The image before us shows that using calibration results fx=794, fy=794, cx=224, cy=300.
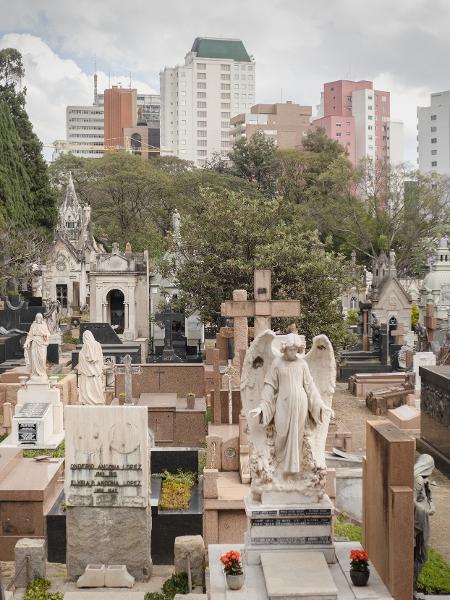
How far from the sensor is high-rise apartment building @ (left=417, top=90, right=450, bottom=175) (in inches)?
3428

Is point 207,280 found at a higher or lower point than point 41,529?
higher

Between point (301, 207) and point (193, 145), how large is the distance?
63.4 meters

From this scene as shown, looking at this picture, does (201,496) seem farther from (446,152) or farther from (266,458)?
(446,152)

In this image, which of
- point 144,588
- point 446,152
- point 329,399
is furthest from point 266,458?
point 446,152

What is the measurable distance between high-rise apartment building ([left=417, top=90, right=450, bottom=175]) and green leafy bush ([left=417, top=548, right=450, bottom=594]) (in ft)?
271

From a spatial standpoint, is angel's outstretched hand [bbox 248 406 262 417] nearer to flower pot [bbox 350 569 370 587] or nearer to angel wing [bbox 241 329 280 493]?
angel wing [bbox 241 329 280 493]

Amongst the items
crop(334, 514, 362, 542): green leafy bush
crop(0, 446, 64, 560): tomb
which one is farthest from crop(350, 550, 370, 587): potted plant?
crop(0, 446, 64, 560): tomb

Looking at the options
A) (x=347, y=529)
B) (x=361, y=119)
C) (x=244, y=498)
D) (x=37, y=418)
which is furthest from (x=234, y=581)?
(x=361, y=119)

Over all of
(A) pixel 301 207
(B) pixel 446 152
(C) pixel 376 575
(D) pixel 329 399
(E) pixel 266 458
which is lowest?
(C) pixel 376 575

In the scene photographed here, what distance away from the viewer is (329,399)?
7.56 m

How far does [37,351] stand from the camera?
15453 millimetres

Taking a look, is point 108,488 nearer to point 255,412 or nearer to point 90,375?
point 255,412

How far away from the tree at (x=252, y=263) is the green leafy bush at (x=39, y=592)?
1163cm

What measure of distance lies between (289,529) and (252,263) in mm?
14525
